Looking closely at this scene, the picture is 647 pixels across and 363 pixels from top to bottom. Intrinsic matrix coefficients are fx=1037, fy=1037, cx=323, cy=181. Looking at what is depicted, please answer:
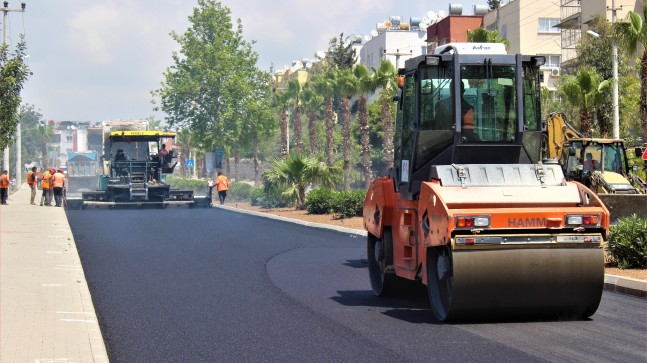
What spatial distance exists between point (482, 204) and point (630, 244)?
19.6 feet

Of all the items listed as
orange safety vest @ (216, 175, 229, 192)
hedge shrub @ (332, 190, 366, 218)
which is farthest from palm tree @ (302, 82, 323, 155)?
hedge shrub @ (332, 190, 366, 218)

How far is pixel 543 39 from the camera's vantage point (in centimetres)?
6762

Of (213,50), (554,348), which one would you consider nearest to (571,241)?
(554,348)

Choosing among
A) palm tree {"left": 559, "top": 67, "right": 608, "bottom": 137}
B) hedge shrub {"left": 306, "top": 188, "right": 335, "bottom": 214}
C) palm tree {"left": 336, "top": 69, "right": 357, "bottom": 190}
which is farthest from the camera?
palm tree {"left": 336, "top": 69, "right": 357, "bottom": 190}

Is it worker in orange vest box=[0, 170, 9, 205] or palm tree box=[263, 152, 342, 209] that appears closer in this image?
palm tree box=[263, 152, 342, 209]

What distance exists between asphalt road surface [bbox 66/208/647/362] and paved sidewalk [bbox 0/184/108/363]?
26 cm

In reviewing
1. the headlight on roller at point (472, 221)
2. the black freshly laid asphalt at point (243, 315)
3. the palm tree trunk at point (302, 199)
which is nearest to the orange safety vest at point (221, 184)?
the palm tree trunk at point (302, 199)

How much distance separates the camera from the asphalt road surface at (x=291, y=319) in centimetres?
956

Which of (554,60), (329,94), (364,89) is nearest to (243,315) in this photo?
(364,89)

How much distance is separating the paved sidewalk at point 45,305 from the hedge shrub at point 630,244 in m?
8.11

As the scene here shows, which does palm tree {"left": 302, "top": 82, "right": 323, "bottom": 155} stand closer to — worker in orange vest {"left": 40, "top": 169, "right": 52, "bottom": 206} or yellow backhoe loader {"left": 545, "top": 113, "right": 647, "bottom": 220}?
worker in orange vest {"left": 40, "top": 169, "right": 52, "bottom": 206}

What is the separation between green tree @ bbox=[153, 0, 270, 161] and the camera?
253ft

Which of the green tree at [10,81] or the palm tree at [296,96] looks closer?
the green tree at [10,81]

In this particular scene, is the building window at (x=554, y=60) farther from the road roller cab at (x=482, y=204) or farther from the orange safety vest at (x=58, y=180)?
the road roller cab at (x=482, y=204)
